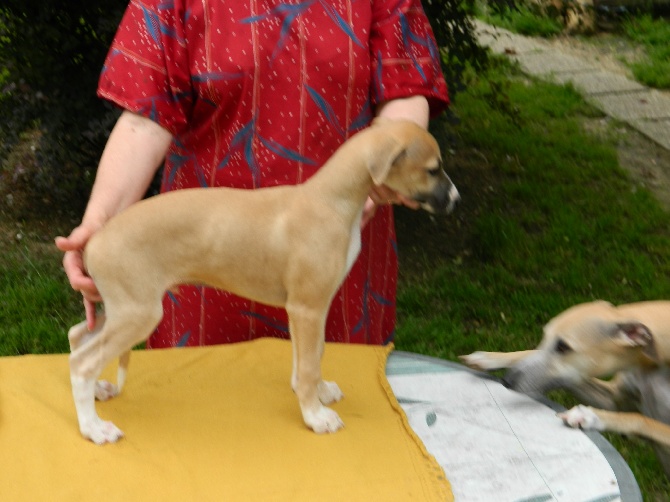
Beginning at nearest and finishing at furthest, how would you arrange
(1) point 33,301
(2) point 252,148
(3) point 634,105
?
(2) point 252,148 < (1) point 33,301 < (3) point 634,105

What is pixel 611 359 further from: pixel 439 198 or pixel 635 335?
pixel 439 198

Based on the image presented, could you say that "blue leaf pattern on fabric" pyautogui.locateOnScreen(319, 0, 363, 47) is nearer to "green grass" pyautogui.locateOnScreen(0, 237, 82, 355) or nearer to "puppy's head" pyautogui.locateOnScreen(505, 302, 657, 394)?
"puppy's head" pyautogui.locateOnScreen(505, 302, 657, 394)

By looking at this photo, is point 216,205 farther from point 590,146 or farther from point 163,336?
point 590,146

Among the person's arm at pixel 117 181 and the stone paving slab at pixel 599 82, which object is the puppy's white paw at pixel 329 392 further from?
the stone paving slab at pixel 599 82

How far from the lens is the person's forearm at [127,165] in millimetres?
2105

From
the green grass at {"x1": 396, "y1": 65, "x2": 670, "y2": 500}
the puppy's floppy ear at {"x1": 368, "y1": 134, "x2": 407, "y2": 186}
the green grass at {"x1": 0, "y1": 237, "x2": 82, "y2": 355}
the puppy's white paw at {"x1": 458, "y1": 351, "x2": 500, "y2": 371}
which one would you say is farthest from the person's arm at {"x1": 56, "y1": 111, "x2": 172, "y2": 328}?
the green grass at {"x1": 396, "y1": 65, "x2": 670, "y2": 500}

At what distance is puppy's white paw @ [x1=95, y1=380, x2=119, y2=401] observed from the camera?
7.03 ft

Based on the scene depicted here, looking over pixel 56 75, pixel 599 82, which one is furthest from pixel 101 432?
pixel 599 82

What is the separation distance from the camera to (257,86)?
2332 millimetres

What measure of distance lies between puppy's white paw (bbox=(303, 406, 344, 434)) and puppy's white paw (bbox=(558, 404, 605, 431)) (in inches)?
24.4

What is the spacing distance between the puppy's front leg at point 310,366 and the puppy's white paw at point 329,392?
8 centimetres

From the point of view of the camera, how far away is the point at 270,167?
94.6 inches

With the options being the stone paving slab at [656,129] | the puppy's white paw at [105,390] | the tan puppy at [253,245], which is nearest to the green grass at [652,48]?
the stone paving slab at [656,129]

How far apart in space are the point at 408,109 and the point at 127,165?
78 cm
